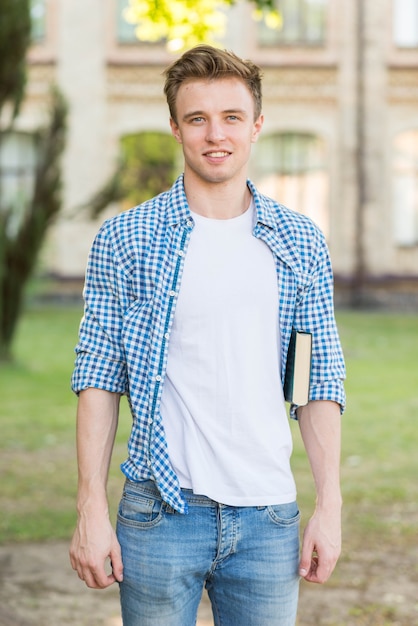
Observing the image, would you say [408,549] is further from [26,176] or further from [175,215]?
[26,176]

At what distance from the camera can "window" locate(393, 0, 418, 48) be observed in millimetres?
23531

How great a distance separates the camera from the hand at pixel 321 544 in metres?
2.39

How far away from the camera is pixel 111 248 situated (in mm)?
2424

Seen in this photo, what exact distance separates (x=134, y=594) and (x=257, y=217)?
92 cm

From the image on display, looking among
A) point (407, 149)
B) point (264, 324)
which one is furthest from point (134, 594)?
point (407, 149)

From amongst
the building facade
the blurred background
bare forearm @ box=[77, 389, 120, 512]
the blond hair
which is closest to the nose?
the blond hair

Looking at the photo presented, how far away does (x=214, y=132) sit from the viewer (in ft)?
7.93

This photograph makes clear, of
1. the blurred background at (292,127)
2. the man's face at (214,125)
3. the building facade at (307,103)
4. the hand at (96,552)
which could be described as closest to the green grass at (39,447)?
the hand at (96,552)

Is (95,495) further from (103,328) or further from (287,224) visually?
(287,224)

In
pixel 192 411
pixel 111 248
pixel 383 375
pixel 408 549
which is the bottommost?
pixel 383 375

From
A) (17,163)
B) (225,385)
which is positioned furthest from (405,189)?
(225,385)

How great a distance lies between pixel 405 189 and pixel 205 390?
22085mm

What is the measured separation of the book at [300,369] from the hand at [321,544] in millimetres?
270

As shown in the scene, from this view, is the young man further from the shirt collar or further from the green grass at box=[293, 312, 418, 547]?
the green grass at box=[293, 312, 418, 547]
